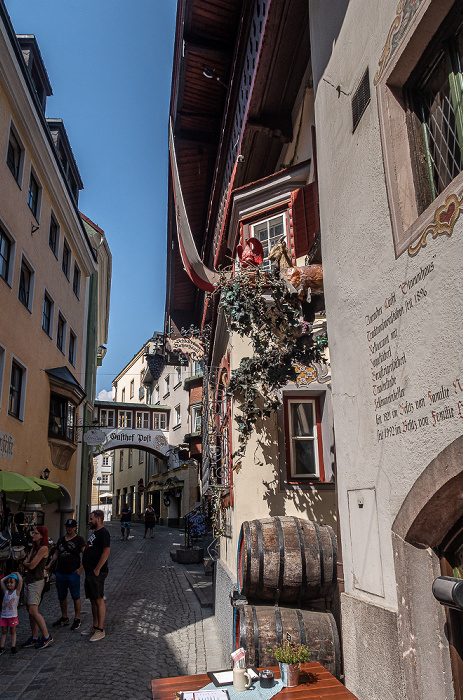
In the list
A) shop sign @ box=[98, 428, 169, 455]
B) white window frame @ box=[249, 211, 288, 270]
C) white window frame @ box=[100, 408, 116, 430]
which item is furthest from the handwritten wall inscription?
white window frame @ box=[100, 408, 116, 430]

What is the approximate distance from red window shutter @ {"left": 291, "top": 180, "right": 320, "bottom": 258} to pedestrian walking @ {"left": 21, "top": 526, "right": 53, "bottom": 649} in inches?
220

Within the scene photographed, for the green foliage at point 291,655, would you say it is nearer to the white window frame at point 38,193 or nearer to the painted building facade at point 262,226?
the painted building facade at point 262,226

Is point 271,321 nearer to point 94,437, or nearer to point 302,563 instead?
point 302,563

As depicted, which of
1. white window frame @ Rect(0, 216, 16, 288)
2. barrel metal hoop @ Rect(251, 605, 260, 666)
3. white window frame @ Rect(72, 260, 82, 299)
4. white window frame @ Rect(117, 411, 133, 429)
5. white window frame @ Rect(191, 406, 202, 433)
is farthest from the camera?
white window frame @ Rect(117, 411, 133, 429)

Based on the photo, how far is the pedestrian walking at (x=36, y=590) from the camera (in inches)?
298

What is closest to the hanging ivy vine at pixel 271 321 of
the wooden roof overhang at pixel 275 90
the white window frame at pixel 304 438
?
the white window frame at pixel 304 438

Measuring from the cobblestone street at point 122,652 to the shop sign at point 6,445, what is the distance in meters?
3.08

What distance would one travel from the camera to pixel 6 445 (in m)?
12.4

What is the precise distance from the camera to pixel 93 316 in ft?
79.1

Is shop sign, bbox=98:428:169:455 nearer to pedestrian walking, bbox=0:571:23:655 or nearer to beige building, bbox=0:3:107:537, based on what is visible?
beige building, bbox=0:3:107:537

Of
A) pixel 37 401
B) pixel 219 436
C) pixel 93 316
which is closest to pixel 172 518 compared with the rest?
pixel 93 316

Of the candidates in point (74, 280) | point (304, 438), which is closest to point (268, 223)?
point (304, 438)

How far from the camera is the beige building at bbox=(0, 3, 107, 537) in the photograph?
42.4ft

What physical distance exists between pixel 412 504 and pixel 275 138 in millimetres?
7805
